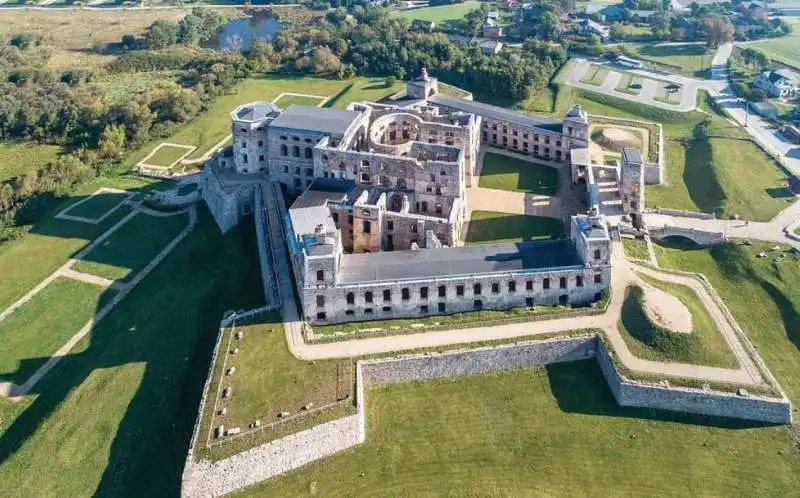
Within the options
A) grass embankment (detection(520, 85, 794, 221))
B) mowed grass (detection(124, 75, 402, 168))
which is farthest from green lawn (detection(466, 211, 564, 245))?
mowed grass (detection(124, 75, 402, 168))

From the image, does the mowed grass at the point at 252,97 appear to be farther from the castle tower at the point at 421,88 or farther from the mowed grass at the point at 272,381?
the mowed grass at the point at 272,381

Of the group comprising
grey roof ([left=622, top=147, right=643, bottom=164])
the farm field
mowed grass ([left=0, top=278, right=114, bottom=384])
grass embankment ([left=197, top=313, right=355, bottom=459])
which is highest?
the farm field

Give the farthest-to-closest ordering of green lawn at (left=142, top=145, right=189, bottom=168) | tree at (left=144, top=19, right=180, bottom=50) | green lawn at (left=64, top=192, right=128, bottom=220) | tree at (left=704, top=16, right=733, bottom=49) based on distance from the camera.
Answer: tree at (left=144, top=19, right=180, bottom=50) < tree at (left=704, top=16, right=733, bottom=49) < green lawn at (left=142, top=145, right=189, bottom=168) < green lawn at (left=64, top=192, right=128, bottom=220)

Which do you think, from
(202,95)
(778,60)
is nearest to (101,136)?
(202,95)

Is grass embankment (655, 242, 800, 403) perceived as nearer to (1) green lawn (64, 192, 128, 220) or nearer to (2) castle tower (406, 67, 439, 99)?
(2) castle tower (406, 67, 439, 99)

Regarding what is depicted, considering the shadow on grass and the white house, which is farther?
the white house

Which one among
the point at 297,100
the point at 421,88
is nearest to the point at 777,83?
the point at 421,88

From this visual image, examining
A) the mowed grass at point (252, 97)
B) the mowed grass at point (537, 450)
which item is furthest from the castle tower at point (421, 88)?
the mowed grass at point (537, 450)

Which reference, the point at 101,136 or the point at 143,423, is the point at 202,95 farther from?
the point at 143,423
